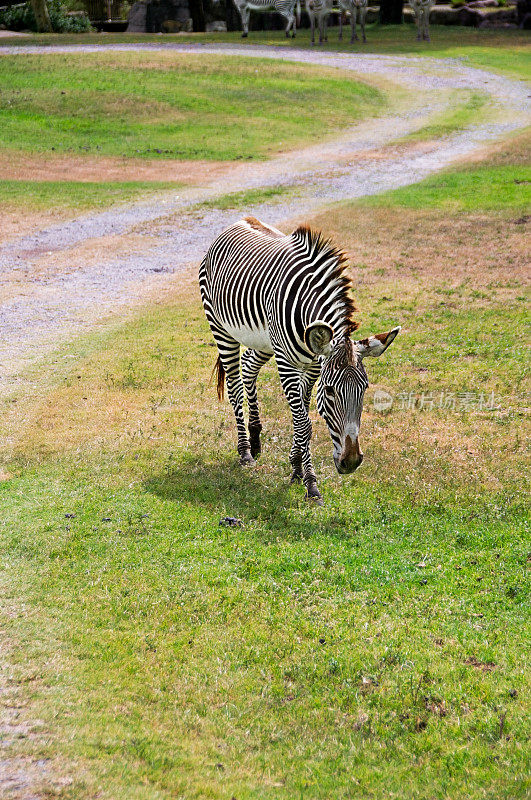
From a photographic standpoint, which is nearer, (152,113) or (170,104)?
(152,113)

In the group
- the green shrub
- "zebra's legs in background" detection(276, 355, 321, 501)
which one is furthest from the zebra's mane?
the green shrub

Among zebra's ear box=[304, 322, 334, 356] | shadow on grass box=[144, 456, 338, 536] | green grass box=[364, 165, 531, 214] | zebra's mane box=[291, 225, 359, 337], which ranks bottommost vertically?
green grass box=[364, 165, 531, 214]

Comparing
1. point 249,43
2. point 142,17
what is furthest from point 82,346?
point 142,17

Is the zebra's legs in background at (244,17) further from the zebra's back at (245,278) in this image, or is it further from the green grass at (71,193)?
the zebra's back at (245,278)

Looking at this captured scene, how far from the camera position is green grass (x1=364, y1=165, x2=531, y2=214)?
26222mm

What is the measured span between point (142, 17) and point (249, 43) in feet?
32.6

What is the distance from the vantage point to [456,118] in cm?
3853

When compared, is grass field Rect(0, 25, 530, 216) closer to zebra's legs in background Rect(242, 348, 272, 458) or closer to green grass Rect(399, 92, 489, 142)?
green grass Rect(399, 92, 489, 142)

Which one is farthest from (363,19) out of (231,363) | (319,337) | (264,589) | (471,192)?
(264,589)

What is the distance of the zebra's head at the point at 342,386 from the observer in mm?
8883

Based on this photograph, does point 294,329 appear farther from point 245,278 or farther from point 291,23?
point 291,23

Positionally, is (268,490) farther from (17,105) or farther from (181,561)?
(17,105)

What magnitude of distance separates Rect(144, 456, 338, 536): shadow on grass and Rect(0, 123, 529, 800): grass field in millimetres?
35
